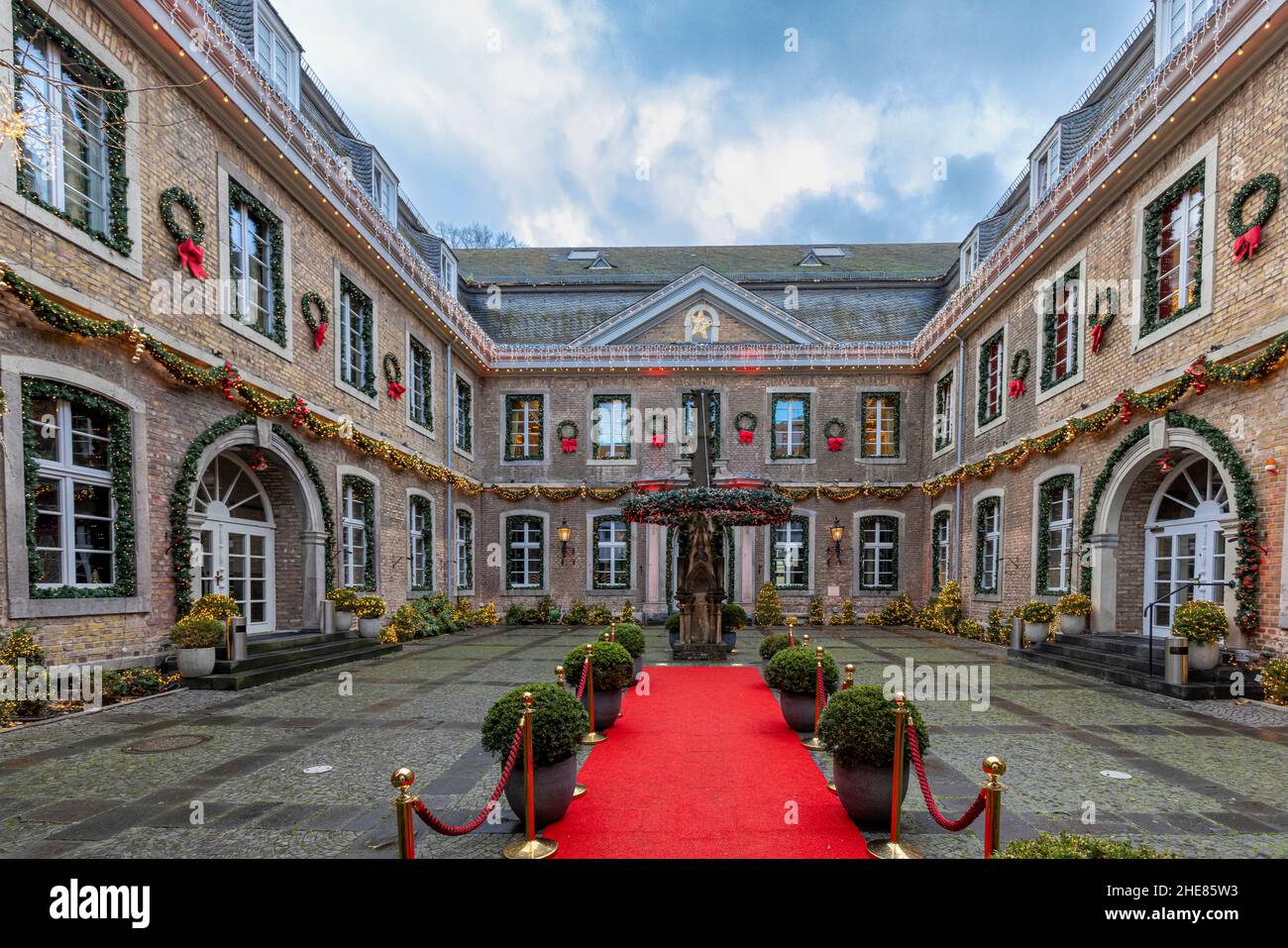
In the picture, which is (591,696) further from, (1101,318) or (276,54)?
(276,54)

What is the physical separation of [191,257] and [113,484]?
11.3 feet

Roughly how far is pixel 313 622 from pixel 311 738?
619 cm

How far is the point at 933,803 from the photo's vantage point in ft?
11.1

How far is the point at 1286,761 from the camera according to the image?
5.40 meters

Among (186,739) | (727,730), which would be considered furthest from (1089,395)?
(186,739)

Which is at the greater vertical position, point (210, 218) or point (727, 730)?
point (210, 218)

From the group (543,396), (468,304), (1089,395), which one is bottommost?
(1089,395)

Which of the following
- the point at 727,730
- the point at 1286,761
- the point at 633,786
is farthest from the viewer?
the point at 727,730

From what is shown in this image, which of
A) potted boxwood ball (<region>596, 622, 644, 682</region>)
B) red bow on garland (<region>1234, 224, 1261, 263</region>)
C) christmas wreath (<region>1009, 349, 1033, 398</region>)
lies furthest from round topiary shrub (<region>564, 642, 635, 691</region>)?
christmas wreath (<region>1009, 349, 1033, 398</region>)

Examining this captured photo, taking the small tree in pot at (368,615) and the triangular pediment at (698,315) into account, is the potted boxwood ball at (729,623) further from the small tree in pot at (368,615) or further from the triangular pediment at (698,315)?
the triangular pediment at (698,315)

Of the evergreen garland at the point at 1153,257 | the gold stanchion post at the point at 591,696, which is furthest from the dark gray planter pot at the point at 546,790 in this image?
the evergreen garland at the point at 1153,257

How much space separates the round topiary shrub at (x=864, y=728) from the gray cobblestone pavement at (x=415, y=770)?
0.57 metres

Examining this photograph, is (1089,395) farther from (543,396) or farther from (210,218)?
(210,218)

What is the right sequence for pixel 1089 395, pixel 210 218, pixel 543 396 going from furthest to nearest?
pixel 543 396
pixel 1089 395
pixel 210 218
